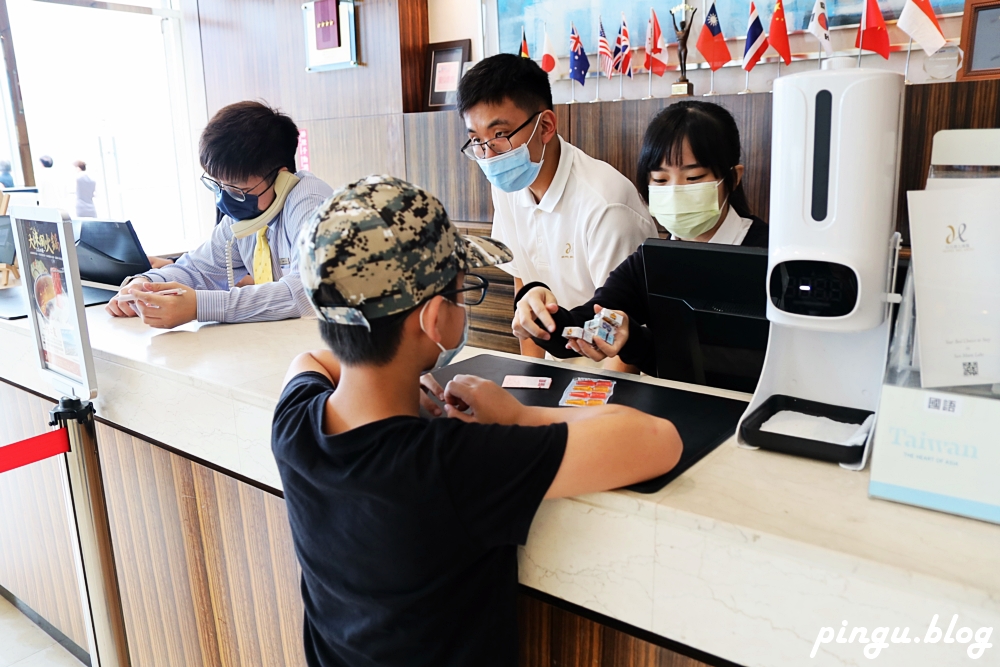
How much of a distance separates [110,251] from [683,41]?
7.84ft

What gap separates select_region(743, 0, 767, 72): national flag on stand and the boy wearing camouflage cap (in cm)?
248

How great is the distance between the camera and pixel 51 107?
17.9 feet

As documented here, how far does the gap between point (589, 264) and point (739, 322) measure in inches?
34.1

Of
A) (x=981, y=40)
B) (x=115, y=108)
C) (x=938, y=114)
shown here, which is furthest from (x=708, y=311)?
(x=115, y=108)

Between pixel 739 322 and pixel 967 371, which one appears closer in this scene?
pixel 967 371

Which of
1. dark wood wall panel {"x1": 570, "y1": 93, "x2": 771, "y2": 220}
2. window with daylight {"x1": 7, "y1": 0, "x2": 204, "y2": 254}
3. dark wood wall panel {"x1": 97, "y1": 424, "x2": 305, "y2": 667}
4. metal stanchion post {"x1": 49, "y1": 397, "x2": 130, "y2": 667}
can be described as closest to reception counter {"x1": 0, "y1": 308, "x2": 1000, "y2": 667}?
dark wood wall panel {"x1": 97, "y1": 424, "x2": 305, "y2": 667}

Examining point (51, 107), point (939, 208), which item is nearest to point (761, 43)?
point (939, 208)

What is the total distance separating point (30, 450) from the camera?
150 cm

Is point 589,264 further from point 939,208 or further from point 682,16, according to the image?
point 682,16

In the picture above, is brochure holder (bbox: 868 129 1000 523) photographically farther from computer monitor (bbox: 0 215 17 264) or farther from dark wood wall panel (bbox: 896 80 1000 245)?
computer monitor (bbox: 0 215 17 264)

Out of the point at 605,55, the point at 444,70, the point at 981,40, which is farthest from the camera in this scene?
the point at 444,70

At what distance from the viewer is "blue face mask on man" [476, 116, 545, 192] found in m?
2.18

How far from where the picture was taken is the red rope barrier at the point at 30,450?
4.87 feet

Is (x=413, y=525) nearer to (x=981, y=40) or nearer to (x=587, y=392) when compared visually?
(x=587, y=392)
